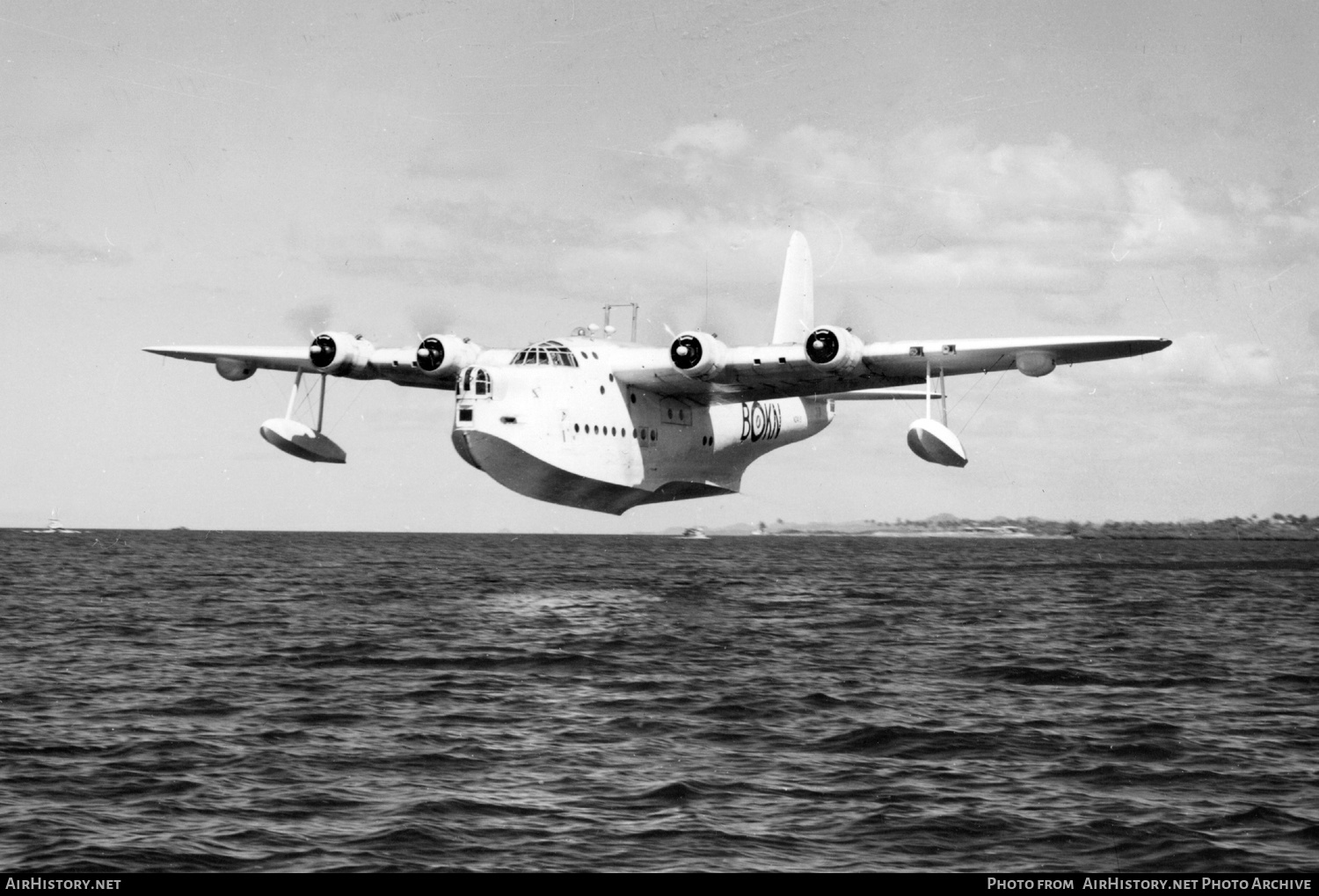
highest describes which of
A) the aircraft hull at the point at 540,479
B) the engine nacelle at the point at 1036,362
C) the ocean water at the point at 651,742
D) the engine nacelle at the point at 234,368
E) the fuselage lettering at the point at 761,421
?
the engine nacelle at the point at 1036,362

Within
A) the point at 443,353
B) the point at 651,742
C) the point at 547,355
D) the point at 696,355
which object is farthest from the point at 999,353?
the point at 651,742

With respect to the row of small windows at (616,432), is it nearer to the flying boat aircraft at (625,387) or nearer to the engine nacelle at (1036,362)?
the flying boat aircraft at (625,387)

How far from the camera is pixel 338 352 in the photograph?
42.7 m

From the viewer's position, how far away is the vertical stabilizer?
54.7 meters

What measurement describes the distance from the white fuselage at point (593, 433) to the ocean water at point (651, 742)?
32.0ft

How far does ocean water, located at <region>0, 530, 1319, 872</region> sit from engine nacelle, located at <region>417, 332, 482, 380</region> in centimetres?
1493

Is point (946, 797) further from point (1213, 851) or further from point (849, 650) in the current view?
point (849, 650)

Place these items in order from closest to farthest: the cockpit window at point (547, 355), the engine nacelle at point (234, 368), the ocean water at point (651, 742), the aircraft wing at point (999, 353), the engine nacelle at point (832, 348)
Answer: the ocean water at point (651, 742) → the aircraft wing at point (999, 353) → the engine nacelle at point (832, 348) → the cockpit window at point (547, 355) → the engine nacelle at point (234, 368)

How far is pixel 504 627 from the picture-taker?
2455 centimetres

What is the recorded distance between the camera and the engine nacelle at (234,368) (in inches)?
1816

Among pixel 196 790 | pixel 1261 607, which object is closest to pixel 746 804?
pixel 196 790

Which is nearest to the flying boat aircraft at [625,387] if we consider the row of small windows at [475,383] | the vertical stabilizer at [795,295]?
the row of small windows at [475,383]

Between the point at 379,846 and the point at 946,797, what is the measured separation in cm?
426

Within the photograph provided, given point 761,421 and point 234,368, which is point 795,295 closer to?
point 761,421
